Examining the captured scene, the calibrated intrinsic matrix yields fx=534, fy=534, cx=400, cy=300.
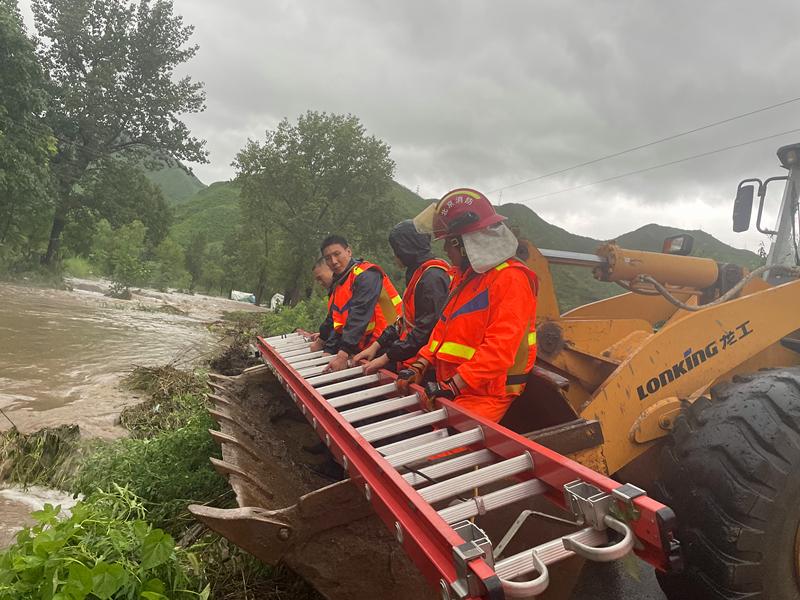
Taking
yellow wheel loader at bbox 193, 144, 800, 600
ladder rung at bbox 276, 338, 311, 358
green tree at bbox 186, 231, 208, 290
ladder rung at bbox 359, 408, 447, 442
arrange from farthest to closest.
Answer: green tree at bbox 186, 231, 208, 290, ladder rung at bbox 276, 338, 311, 358, ladder rung at bbox 359, 408, 447, 442, yellow wheel loader at bbox 193, 144, 800, 600

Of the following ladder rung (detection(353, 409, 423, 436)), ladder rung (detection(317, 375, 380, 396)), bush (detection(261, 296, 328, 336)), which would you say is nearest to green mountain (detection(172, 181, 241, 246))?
bush (detection(261, 296, 328, 336))

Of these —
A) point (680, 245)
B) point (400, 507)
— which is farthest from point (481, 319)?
point (680, 245)

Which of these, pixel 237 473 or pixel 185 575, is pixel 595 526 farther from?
pixel 185 575

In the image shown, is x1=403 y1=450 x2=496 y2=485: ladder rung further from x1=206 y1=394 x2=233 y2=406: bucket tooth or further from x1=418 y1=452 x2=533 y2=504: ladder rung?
x1=206 y1=394 x2=233 y2=406: bucket tooth

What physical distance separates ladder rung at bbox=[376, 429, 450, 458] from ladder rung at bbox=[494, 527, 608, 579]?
944mm

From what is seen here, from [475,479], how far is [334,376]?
2.03m

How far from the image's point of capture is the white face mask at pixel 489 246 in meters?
3.06

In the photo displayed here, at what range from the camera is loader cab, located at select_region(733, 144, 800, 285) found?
450cm

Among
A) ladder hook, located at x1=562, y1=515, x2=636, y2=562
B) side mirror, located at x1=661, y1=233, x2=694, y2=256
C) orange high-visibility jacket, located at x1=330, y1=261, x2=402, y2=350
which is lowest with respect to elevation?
ladder hook, located at x1=562, y1=515, x2=636, y2=562

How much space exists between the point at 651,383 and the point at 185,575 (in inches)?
104

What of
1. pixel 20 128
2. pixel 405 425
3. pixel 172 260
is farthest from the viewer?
pixel 172 260

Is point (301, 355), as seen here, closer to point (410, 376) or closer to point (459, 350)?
point (410, 376)

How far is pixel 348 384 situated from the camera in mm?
3641

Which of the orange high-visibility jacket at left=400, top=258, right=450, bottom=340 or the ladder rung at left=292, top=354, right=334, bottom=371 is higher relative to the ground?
the orange high-visibility jacket at left=400, top=258, right=450, bottom=340
